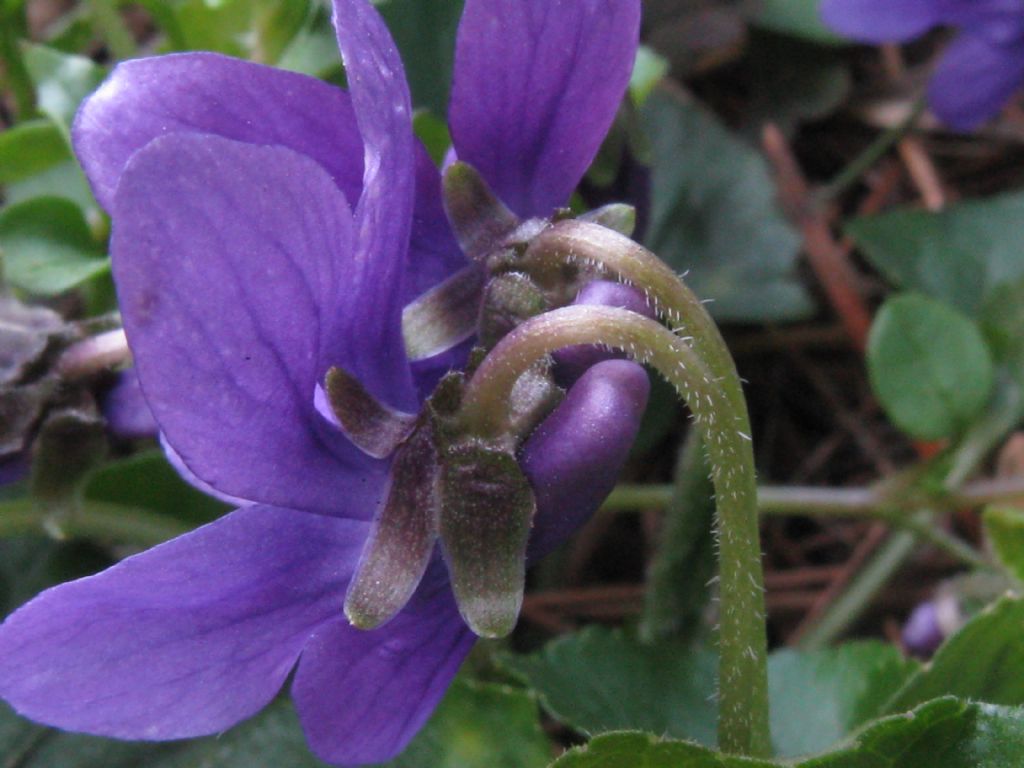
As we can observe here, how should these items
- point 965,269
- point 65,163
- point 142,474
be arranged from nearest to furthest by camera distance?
point 142,474 → point 65,163 → point 965,269

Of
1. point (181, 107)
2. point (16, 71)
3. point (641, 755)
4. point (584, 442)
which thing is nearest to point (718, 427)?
point (584, 442)

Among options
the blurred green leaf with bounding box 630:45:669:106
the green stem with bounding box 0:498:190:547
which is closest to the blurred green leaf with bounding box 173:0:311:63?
the blurred green leaf with bounding box 630:45:669:106

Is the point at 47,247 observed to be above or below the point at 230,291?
below

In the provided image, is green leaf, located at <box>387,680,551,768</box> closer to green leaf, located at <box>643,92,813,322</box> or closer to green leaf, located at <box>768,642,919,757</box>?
green leaf, located at <box>768,642,919,757</box>

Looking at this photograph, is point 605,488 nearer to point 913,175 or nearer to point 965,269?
point 965,269

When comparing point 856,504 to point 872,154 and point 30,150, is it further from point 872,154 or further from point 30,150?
point 30,150

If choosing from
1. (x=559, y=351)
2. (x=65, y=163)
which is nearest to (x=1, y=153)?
(x=65, y=163)
